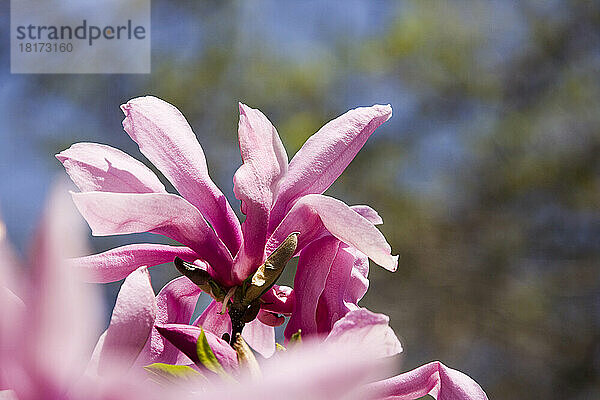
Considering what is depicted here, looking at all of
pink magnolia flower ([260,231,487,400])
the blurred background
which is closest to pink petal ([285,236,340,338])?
pink magnolia flower ([260,231,487,400])

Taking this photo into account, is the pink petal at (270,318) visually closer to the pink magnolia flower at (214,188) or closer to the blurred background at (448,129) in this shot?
the pink magnolia flower at (214,188)

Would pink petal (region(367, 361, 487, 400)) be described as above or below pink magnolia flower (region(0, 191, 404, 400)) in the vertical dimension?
below

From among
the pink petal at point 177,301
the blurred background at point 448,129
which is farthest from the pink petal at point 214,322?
the blurred background at point 448,129

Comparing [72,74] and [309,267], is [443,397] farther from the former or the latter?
[72,74]

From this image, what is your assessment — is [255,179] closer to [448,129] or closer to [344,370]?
[344,370]

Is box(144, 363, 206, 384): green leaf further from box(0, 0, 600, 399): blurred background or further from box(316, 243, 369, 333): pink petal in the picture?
box(0, 0, 600, 399): blurred background

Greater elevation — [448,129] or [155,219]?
[155,219]

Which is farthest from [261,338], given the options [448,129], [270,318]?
[448,129]
